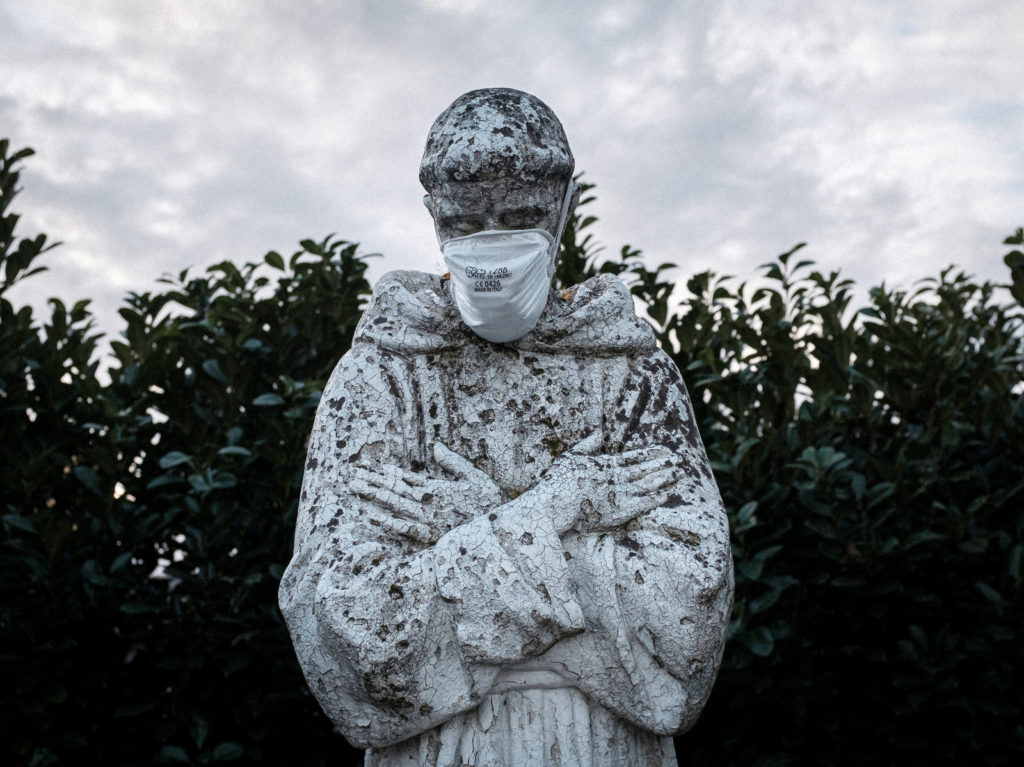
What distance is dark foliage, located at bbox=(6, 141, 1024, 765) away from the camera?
4527mm

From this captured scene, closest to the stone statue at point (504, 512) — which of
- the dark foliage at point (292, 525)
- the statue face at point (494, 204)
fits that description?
the statue face at point (494, 204)

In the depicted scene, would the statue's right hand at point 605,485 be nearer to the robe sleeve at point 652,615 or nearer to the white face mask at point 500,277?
the robe sleeve at point 652,615

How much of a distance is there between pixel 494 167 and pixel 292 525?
2554 millimetres

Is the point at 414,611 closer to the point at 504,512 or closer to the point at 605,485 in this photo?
the point at 504,512

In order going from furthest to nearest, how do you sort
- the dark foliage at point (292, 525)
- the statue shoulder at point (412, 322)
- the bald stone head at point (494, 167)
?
the dark foliage at point (292, 525)
the statue shoulder at point (412, 322)
the bald stone head at point (494, 167)

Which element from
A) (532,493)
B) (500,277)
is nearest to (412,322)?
(500,277)

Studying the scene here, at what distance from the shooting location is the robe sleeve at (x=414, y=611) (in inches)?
94.3

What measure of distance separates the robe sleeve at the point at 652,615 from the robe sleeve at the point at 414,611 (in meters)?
0.10

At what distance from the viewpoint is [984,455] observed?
5344 mm

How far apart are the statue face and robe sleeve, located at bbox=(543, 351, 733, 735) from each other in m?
0.77

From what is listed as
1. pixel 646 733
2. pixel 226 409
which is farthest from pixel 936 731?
pixel 226 409

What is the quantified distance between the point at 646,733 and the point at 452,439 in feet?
2.81

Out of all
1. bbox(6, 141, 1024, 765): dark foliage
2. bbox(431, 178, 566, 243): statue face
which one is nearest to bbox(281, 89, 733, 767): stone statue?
bbox(431, 178, 566, 243): statue face

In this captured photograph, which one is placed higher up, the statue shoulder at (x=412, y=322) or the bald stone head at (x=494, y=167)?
the bald stone head at (x=494, y=167)
